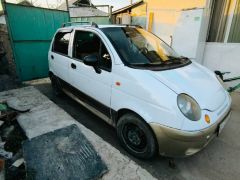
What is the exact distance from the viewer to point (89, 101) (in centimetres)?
319

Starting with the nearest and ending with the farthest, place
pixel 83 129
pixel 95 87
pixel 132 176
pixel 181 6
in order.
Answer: pixel 132 176 < pixel 83 129 < pixel 95 87 < pixel 181 6

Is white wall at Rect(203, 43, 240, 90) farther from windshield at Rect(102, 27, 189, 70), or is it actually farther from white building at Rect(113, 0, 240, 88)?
windshield at Rect(102, 27, 189, 70)

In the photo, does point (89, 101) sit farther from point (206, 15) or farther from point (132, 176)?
point (206, 15)

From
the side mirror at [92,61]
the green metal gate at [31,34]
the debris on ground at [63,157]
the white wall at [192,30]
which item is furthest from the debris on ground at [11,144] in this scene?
the white wall at [192,30]

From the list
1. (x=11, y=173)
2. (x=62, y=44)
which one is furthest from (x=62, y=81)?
(x=11, y=173)

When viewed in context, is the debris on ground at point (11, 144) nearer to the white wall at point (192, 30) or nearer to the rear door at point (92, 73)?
the rear door at point (92, 73)

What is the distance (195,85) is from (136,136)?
1051 mm

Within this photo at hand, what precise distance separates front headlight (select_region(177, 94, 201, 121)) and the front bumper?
175 mm

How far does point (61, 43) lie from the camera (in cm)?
390

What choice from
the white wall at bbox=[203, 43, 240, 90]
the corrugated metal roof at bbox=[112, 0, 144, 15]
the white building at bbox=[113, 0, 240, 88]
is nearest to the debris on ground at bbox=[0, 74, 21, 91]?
the white building at bbox=[113, 0, 240, 88]

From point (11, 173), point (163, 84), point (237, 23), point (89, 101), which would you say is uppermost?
point (237, 23)

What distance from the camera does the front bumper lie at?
6.38ft

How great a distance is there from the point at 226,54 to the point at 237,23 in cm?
92

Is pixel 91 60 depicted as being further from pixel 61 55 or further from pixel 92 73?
pixel 61 55
